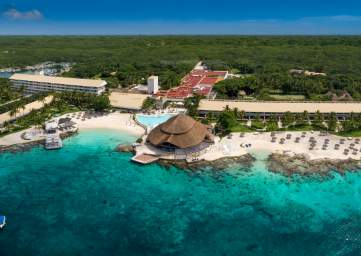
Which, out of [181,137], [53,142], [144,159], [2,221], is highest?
[181,137]

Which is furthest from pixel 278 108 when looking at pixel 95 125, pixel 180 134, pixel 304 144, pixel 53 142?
pixel 53 142

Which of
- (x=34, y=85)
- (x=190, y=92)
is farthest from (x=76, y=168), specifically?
(x=34, y=85)

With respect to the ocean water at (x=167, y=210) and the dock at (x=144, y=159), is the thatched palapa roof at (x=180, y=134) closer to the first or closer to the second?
the dock at (x=144, y=159)

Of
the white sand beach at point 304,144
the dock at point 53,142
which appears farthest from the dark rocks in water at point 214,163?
the dock at point 53,142

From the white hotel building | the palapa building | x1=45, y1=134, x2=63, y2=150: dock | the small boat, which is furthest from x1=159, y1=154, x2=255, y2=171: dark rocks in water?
the white hotel building

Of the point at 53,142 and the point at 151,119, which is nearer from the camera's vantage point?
the point at 53,142

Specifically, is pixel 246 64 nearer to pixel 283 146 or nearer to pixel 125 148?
pixel 283 146

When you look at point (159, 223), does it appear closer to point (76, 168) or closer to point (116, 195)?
point (116, 195)
